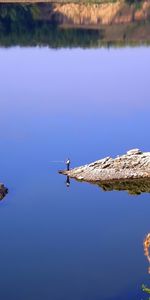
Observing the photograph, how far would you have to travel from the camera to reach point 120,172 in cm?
5831

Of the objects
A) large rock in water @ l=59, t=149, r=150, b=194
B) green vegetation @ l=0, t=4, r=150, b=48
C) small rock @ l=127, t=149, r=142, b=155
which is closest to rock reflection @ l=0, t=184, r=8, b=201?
large rock in water @ l=59, t=149, r=150, b=194

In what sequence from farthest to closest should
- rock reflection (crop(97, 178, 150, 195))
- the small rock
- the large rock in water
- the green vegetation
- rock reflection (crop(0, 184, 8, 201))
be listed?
1. the green vegetation
2. the small rock
3. the large rock in water
4. rock reflection (crop(97, 178, 150, 195))
5. rock reflection (crop(0, 184, 8, 201))

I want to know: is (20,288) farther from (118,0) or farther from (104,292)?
(118,0)

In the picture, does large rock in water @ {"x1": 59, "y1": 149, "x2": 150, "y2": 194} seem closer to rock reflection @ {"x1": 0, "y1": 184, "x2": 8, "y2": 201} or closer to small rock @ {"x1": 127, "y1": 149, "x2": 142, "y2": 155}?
small rock @ {"x1": 127, "y1": 149, "x2": 142, "y2": 155}

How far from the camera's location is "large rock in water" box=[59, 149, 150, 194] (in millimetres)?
57344

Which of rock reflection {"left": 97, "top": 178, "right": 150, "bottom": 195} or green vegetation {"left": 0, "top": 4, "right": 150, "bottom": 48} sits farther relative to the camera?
green vegetation {"left": 0, "top": 4, "right": 150, "bottom": 48}

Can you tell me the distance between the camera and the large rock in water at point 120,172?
57.3 meters

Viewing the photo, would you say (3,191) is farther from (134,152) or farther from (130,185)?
(134,152)

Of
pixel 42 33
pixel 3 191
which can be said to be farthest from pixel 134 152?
pixel 42 33

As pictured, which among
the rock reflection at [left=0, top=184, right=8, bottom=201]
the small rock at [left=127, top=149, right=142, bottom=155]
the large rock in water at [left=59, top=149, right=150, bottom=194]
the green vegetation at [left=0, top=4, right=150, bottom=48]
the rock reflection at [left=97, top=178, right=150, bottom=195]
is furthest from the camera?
the green vegetation at [left=0, top=4, right=150, bottom=48]

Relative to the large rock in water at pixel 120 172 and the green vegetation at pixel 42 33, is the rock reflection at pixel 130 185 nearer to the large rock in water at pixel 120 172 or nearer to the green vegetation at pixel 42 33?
the large rock in water at pixel 120 172

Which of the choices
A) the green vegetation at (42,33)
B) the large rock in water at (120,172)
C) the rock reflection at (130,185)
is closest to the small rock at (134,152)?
the large rock in water at (120,172)

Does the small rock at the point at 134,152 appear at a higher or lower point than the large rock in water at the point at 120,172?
higher

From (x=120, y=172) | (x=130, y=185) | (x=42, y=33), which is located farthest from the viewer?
(x=42, y=33)
